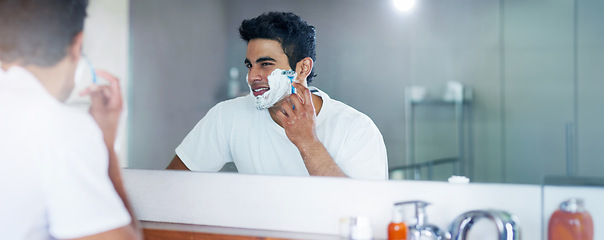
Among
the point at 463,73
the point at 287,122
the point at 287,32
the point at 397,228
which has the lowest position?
the point at 397,228

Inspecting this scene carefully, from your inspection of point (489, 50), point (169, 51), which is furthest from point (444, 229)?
point (169, 51)

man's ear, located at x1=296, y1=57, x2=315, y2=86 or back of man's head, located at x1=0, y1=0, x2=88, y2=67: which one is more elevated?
back of man's head, located at x1=0, y1=0, x2=88, y2=67

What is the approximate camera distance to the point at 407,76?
4.05 ft

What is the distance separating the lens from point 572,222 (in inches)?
44.0

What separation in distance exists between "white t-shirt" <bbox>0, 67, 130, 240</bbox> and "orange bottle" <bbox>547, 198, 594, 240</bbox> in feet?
3.17

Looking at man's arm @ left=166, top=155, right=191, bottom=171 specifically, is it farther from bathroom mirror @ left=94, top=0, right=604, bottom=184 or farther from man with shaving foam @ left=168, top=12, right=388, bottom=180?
bathroom mirror @ left=94, top=0, right=604, bottom=184

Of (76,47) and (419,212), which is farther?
(76,47)

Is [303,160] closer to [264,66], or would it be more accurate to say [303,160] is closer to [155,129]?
[264,66]

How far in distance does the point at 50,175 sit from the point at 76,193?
72 millimetres

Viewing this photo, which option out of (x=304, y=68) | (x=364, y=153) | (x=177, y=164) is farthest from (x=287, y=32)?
(x=177, y=164)

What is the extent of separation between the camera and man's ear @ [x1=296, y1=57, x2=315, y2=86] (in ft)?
4.31

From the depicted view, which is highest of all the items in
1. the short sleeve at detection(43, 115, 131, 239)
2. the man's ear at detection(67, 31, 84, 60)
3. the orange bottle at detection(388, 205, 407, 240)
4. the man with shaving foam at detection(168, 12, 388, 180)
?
the man's ear at detection(67, 31, 84, 60)

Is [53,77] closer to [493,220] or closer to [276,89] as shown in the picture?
[276,89]

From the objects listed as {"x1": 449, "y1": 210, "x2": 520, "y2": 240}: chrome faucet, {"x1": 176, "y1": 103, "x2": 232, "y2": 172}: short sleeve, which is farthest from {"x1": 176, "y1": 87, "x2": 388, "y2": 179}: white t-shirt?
{"x1": 449, "y1": 210, "x2": 520, "y2": 240}: chrome faucet
